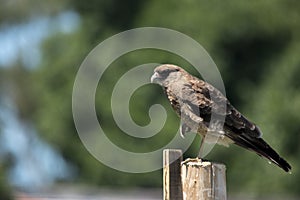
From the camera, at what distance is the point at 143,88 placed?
3419 cm

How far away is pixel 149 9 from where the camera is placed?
38.1 meters

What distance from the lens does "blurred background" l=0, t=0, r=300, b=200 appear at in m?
30.9

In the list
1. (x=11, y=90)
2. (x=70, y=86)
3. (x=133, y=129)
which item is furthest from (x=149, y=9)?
(x=133, y=129)

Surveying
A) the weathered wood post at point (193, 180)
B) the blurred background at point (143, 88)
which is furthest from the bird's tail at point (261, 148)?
the blurred background at point (143, 88)

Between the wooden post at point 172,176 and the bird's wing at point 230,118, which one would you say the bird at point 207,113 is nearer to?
the bird's wing at point 230,118

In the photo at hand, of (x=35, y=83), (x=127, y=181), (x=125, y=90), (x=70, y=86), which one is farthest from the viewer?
(x=35, y=83)

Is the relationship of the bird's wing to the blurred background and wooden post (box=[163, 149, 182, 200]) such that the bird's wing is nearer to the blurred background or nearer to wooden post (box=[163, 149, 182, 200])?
wooden post (box=[163, 149, 182, 200])

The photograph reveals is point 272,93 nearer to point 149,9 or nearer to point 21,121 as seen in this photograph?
point 149,9

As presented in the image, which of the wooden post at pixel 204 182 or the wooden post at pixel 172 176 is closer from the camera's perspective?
the wooden post at pixel 204 182

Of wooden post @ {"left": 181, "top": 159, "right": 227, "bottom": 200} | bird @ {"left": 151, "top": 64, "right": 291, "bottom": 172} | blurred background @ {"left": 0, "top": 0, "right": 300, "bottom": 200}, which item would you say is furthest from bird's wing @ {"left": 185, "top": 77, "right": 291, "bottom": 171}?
blurred background @ {"left": 0, "top": 0, "right": 300, "bottom": 200}

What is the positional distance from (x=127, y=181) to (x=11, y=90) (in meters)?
9.30

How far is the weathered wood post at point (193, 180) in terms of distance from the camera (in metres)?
7.67

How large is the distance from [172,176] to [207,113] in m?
2.27

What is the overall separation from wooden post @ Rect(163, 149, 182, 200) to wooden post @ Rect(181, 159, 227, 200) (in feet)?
0.19
